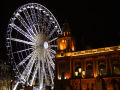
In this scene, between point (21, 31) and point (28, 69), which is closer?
point (28, 69)

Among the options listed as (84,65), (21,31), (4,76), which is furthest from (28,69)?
(4,76)

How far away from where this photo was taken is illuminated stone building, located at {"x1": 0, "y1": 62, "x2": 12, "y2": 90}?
237 ft

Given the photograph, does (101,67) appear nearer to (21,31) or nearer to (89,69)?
(89,69)

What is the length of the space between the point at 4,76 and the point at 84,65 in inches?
1318

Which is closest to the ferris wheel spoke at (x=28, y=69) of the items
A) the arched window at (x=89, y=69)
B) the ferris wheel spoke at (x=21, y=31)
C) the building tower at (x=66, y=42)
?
the ferris wheel spoke at (x=21, y=31)

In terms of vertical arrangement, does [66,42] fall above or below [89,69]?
above

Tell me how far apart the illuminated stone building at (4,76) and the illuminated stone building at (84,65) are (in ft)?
77.6

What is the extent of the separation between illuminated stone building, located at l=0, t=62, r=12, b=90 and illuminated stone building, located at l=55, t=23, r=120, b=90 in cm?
2365

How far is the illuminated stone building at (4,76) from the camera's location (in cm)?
7238

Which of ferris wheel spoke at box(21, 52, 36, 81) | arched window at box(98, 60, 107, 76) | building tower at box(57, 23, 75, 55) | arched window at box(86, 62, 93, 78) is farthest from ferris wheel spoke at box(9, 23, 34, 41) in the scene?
arched window at box(98, 60, 107, 76)

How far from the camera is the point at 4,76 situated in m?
74.9

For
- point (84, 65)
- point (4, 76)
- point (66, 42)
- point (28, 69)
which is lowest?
point (4, 76)

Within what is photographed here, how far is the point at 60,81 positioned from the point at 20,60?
14019 mm

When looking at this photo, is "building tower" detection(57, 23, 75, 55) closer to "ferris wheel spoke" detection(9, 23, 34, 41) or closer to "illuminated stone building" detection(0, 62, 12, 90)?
"ferris wheel spoke" detection(9, 23, 34, 41)
